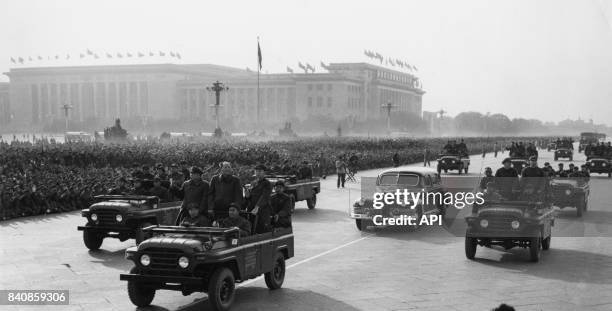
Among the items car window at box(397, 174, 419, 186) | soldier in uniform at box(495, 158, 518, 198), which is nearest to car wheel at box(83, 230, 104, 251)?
car window at box(397, 174, 419, 186)

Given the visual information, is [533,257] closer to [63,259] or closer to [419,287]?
[419,287]

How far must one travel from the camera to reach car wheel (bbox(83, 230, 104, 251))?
15.4 m

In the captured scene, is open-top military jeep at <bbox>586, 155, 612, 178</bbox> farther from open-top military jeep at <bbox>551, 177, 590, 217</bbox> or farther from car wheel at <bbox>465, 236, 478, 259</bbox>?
car wheel at <bbox>465, 236, 478, 259</bbox>

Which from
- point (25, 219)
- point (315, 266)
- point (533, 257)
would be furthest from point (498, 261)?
point (25, 219)

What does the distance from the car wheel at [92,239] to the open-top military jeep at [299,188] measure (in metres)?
7.95

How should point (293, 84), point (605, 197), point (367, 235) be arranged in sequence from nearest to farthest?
point (367, 235) < point (605, 197) < point (293, 84)

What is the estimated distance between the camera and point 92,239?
1545 cm

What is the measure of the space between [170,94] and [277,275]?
463 ft

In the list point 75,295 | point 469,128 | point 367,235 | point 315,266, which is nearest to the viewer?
point 75,295

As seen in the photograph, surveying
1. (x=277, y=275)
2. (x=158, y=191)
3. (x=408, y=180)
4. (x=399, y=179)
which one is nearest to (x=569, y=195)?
(x=408, y=180)

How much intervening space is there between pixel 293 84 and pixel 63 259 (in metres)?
133

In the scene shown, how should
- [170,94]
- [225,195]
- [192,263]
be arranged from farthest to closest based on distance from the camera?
[170,94] < [225,195] < [192,263]

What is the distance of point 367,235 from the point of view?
1828cm

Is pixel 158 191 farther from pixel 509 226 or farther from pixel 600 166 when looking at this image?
pixel 600 166
